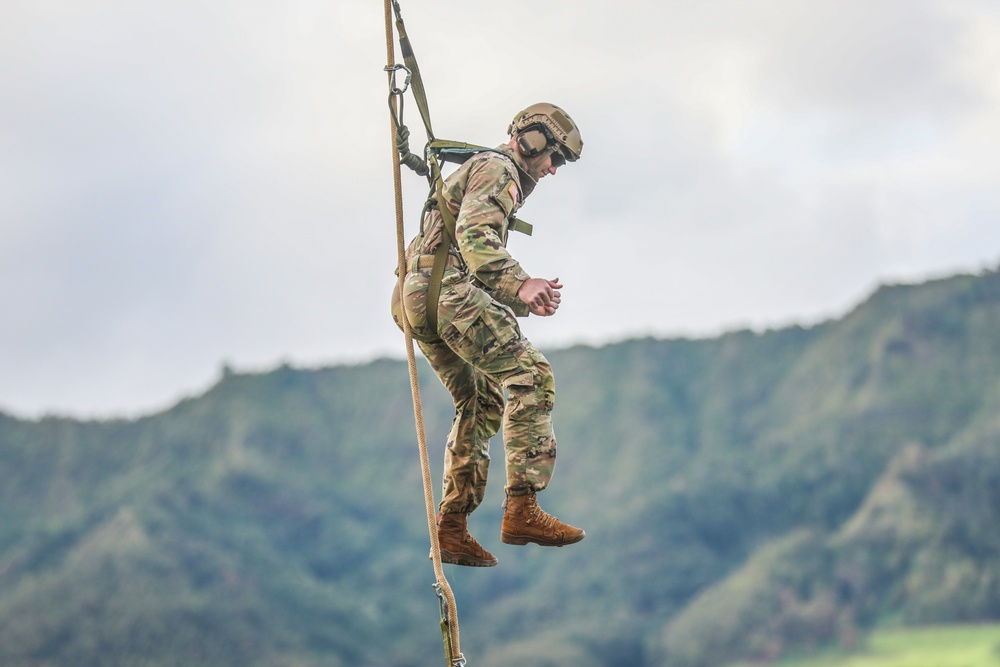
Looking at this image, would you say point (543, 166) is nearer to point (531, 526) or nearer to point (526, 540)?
point (531, 526)

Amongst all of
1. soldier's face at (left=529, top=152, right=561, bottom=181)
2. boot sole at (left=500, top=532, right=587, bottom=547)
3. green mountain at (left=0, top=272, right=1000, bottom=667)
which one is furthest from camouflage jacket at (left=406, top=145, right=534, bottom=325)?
green mountain at (left=0, top=272, right=1000, bottom=667)

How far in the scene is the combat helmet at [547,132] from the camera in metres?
13.2

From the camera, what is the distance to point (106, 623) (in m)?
173

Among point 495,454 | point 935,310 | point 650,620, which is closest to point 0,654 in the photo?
point 495,454

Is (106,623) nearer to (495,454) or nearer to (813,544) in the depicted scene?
(495,454)

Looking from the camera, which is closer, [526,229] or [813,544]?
[526,229]

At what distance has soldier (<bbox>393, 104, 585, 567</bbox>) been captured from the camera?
12.6 meters

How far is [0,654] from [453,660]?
168516 mm

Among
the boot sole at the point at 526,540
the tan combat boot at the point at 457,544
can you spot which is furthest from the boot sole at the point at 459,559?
the boot sole at the point at 526,540

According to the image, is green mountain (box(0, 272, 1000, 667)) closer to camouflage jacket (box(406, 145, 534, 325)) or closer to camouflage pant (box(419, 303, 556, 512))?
camouflage pant (box(419, 303, 556, 512))

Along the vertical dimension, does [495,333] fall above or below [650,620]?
below

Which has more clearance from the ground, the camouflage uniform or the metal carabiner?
the metal carabiner

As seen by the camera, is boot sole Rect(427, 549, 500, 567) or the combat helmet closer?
the combat helmet

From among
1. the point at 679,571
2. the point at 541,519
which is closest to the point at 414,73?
the point at 541,519
